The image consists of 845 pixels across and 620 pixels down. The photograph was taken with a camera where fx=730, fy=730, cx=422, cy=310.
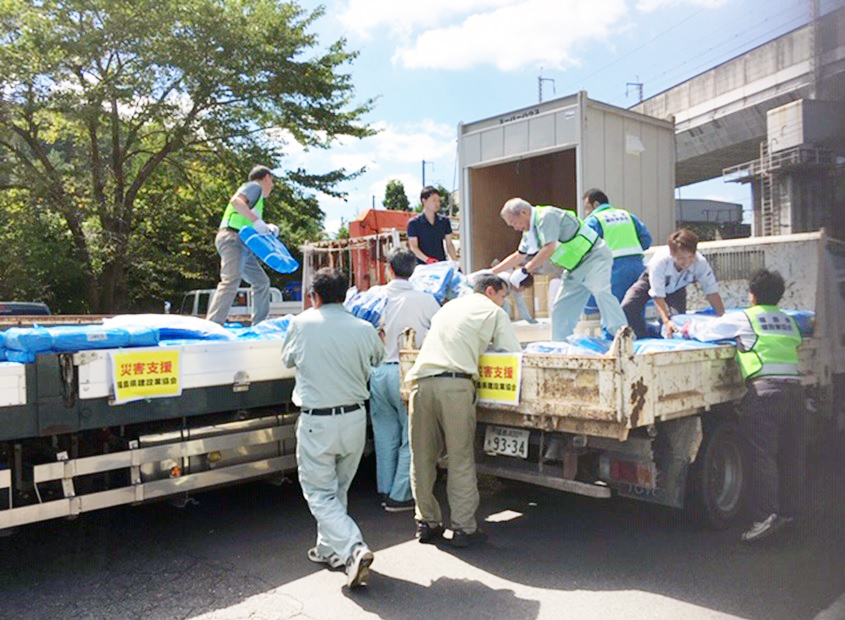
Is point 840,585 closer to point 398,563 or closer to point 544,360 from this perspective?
point 544,360

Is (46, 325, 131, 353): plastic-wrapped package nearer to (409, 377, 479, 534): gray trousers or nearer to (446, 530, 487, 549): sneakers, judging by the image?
(409, 377, 479, 534): gray trousers

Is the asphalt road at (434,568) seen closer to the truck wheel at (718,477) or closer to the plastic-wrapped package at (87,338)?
the truck wheel at (718,477)

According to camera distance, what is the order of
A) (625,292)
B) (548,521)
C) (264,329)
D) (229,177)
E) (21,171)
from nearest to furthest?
1. (548,521)
2. (264,329)
3. (625,292)
4. (21,171)
5. (229,177)

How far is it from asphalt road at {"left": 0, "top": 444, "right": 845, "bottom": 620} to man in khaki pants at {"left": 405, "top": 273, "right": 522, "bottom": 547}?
23 cm

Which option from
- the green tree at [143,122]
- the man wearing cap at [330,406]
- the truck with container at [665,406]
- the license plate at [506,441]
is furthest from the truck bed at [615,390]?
the green tree at [143,122]

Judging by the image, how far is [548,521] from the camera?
17.0 ft

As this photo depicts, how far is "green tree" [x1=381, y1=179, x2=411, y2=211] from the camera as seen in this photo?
33281 millimetres

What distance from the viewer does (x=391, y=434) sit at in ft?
17.4

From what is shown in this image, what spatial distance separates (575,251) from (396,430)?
6.31 ft

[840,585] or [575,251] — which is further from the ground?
[575,251]

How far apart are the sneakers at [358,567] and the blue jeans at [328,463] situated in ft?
0.39

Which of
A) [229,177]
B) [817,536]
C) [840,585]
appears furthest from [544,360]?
[229,177]

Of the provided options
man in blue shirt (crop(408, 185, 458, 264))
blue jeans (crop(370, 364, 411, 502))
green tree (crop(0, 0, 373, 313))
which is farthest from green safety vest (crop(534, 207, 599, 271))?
green tree (crop(0, 0, 373, 313))

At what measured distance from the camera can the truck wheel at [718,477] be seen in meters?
4.54
